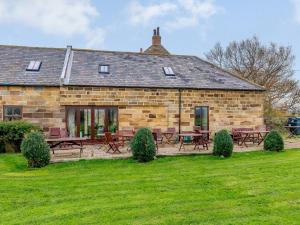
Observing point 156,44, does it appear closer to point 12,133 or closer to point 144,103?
point 144,103

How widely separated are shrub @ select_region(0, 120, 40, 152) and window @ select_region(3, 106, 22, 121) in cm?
185

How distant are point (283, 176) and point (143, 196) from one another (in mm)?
4417

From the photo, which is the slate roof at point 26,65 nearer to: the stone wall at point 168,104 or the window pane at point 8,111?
the window pane at point 8,111

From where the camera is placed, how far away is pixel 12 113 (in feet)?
56.0

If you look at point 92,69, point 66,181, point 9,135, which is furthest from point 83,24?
point 66,181

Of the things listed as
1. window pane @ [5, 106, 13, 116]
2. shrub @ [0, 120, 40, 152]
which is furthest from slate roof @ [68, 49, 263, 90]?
shrub @ [0, 120, 40, 152]

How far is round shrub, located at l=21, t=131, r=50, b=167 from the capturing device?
459 inches

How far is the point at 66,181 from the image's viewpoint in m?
9.78

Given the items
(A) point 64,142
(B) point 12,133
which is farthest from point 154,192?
(B) point 12,133

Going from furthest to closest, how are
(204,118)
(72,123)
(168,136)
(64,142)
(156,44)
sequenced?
1. (156,44)
2. (204,118)
3. (168,136)
4. (72,123)
5. (64,142)

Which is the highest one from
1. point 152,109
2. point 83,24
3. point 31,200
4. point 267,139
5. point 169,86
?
point 83,24

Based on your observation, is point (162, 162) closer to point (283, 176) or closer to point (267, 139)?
point (283, 176)

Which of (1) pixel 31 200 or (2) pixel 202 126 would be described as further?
(2) pixel 202 126

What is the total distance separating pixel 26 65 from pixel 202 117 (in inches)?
394
